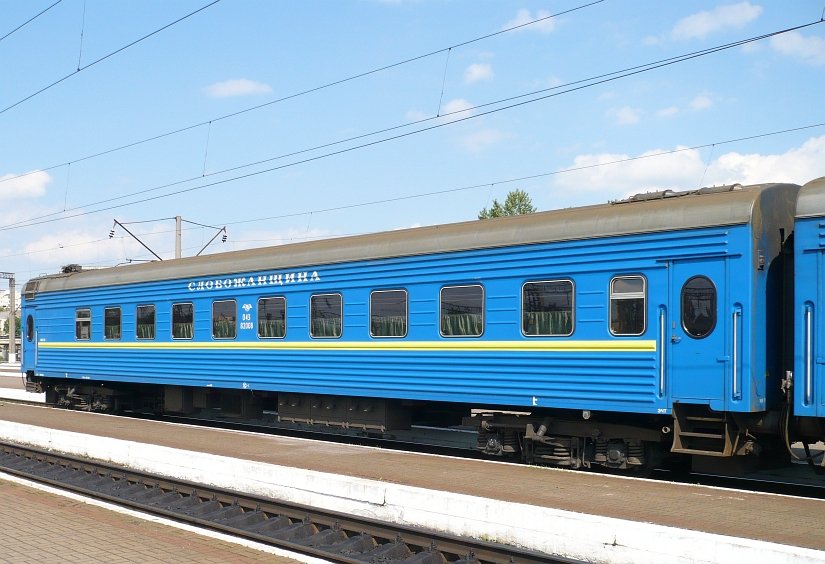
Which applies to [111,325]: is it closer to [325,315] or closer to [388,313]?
[325,315]

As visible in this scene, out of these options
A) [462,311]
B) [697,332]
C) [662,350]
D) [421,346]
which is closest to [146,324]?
[421,346]

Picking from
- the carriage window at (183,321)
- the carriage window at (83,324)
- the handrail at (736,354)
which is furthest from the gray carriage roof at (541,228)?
the carriage window at (83,324)

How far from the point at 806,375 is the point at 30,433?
13487 millimetres

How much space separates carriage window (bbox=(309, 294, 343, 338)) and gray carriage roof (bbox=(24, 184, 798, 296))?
65 centimetres

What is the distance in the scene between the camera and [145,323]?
2019 cm

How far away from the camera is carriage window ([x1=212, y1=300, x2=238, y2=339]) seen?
1773 cm

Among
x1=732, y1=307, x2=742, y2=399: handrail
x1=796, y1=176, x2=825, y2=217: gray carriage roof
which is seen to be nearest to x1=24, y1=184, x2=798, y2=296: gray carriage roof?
x1=796, y1=176, x2=825, y2=217: gray carriage roof

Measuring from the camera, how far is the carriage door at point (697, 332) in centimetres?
1060

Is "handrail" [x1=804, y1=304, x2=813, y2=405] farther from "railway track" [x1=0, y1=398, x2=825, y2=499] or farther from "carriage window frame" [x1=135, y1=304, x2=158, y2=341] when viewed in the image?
"carriage window frame" [x1=135, y1=304, x2=158, y2=341]

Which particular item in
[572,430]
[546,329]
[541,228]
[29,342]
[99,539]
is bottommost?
[99,539]

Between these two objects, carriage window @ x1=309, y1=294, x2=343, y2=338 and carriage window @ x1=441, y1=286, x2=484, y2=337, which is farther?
carriage window @ x1=309, y1=294, x2=343, y2=338

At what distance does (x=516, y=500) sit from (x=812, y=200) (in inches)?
187

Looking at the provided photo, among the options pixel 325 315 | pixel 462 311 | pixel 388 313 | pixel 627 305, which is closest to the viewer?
pixel 627 305

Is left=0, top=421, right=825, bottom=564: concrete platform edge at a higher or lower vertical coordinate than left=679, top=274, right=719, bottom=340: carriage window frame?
lower
